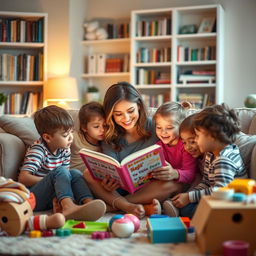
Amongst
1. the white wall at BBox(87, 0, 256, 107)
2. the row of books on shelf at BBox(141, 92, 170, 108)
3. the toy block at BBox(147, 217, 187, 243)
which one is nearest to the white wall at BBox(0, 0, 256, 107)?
the white wall at BBox(87, 0, 256, 107)

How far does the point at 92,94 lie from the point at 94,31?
0.75m

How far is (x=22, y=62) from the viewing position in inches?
202

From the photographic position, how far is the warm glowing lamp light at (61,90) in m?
4.76

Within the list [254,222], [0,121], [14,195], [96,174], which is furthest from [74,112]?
[254,222]

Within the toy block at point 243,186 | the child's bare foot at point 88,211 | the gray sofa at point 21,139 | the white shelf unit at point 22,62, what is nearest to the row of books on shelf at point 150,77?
the white shelf unit at point 22,62

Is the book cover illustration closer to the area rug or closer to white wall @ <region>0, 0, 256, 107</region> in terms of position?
the area rug

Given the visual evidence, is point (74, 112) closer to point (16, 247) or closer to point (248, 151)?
point (248, 151)

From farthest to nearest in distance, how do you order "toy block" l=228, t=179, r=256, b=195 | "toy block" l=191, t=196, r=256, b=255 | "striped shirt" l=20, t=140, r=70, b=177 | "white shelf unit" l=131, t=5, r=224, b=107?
1. "white shelf unit" l=131, t=5, r=224, b=107
2. "striped shirt" l=20, t=140, r=70, b=177
3. "toy block" l=228, t=179, r=256, b=195
4. "toy block" l=191, t=196, r=256, b=255

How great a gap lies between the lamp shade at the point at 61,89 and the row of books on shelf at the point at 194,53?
3.97 feet

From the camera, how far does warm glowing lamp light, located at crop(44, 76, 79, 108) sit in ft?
15.6

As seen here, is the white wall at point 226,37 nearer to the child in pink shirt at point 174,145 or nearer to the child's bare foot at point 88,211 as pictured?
the child in pink shirt at point 174,145

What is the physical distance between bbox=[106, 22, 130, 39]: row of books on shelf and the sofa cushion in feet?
10.2

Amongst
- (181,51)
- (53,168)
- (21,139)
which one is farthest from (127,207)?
(181,51)

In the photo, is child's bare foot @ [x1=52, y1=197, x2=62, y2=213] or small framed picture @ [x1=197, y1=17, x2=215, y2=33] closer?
child's bare foot @ [x1=52, y1=197, x2=62, y2=213]
